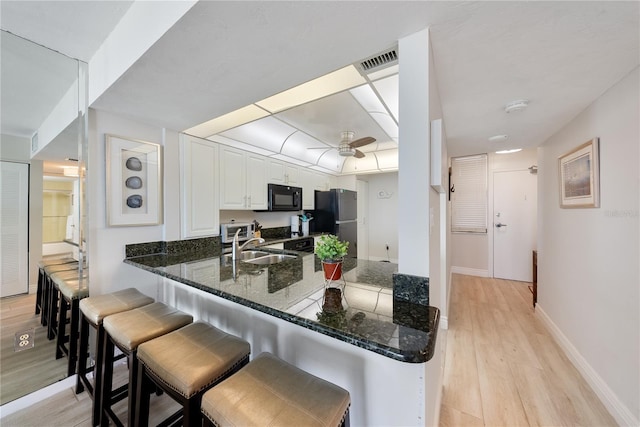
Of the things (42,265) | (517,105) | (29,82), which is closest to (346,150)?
(517,105)

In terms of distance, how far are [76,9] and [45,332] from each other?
274 cm

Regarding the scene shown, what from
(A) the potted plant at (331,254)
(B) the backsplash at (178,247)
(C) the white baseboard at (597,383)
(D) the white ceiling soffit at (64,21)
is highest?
(D) the white ceiling soffit at (64,21)

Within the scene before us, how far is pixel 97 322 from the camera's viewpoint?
4.66 ft

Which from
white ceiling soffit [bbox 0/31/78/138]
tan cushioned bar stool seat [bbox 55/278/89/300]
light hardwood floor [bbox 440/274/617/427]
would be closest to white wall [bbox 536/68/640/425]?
light hardwood floor [bbox 440/274/617/427]

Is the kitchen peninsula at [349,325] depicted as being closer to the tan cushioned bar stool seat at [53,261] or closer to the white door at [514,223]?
the tan cushioned bar stool seat at [53,261]

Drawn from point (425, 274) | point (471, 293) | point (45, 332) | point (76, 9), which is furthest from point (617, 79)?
point (45, 332)

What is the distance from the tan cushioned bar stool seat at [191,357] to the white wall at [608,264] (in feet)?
7.68

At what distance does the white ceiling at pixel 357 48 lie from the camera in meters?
0.93

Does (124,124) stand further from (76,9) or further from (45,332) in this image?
(45,332)

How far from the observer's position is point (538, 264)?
292 cm

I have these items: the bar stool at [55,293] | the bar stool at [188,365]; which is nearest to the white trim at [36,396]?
the bar stool at [55,293]

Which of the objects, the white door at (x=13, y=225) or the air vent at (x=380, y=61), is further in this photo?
the white door at (x=13, y=225)

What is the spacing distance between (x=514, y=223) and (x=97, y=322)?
5.68 m

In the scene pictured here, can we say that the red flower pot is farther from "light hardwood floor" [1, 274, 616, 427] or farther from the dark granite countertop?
"light hardwood floor" [1, 274, 616, 427]
